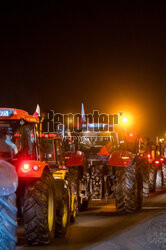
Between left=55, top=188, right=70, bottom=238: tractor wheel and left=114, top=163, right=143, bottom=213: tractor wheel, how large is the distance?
452 cm

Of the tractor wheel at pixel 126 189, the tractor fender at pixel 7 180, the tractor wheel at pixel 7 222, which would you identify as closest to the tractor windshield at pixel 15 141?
the tractor fender at pixel 7 180

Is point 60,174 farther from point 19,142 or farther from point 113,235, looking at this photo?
point 19,142

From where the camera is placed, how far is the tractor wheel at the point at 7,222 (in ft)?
24.3

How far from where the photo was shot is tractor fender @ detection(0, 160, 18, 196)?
7414 millimetres

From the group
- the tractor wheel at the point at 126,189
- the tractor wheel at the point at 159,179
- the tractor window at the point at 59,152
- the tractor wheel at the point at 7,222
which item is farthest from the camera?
the tractor wheel at the point at 159,179

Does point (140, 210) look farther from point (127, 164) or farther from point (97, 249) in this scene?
point (97, 249)

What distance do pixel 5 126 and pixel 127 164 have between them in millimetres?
7345

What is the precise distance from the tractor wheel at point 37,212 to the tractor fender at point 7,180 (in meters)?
2.02

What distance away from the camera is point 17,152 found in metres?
9.74

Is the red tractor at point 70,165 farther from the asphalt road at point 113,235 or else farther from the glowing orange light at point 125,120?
the glowing orange light at point 125,120

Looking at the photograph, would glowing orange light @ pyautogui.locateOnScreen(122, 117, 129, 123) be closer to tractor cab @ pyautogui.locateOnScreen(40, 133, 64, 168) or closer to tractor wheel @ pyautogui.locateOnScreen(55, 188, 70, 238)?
tractor cab @ pyautogui.locateOnScreen(40, 133, 64, 168)

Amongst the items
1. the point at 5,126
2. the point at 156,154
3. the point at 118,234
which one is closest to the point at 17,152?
the point at 5,126

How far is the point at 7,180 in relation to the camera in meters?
7.51

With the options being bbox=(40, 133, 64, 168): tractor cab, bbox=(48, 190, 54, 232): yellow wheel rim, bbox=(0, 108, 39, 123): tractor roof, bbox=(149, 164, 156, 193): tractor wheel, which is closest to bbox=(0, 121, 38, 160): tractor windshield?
bbox=(0, 108, 39, 123): tractor roof
